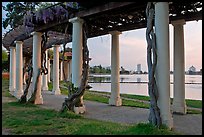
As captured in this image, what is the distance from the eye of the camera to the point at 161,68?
5.74m

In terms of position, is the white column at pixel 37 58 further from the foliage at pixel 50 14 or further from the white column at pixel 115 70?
the white column at pixel 115 70

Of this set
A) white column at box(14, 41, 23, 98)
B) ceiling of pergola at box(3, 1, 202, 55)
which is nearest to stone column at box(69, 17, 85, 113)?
ceiling of pergola at box(3, 1, 202, 55)

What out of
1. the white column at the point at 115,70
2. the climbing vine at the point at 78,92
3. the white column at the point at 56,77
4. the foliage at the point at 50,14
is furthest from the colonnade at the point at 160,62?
the white column at the point at 56,77

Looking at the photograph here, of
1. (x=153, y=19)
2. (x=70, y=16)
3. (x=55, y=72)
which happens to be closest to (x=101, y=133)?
(x=153, y=19)

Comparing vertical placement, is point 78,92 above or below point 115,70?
below

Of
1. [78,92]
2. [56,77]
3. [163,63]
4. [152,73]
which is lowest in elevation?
[78,92]

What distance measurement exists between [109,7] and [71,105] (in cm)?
317

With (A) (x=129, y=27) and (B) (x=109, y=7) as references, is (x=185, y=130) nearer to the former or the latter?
(B) (x=109, y=7)

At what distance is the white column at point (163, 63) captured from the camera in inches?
224

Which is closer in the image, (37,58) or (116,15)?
(116,15)

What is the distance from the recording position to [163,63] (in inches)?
226

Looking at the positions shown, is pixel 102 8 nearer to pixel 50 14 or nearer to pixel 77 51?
pixel 77 51

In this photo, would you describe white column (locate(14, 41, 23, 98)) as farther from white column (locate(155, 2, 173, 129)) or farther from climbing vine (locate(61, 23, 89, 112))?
white column (locate(155, 2, 173, 129))

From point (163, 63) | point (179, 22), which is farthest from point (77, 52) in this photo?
point (179, 22)
